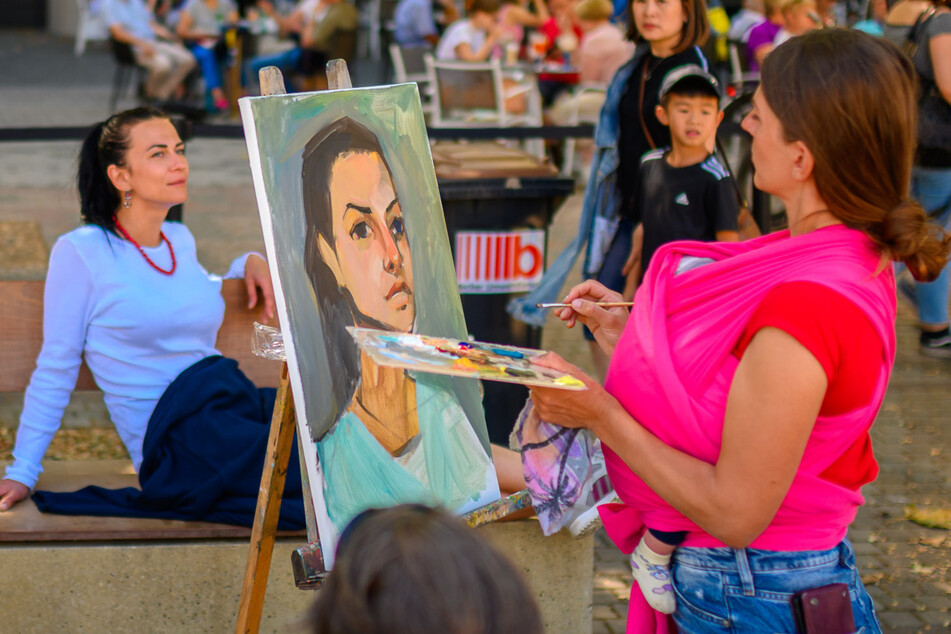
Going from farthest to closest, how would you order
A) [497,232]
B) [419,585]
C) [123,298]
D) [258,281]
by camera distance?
[497,232], [258,281], [123,298], [419,585]

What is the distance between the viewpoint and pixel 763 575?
5.42ft

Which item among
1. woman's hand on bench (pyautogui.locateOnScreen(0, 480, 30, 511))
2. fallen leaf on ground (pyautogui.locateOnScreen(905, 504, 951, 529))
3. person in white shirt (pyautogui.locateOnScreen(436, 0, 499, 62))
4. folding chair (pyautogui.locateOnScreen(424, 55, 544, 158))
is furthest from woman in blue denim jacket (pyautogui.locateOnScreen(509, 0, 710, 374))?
person in white shirt (pyautogui.locateOnScreen(436, 0, 499, 62))

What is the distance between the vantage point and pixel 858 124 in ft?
4.99

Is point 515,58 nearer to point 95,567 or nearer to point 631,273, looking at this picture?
point 631,273

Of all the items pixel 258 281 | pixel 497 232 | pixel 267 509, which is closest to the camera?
pixel 267 509

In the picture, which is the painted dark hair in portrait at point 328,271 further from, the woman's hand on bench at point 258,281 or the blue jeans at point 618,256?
the blue jeans at point 618,256

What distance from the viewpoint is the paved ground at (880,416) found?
→ 3.50 m

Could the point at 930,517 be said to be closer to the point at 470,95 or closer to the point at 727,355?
the point at 727,355

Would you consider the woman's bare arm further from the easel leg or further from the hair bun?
the easel leg

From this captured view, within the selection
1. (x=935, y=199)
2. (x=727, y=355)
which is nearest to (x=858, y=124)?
(x=727, y=355)

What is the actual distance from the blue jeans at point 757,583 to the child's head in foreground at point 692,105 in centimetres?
248

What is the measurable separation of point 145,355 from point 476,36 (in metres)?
8.43

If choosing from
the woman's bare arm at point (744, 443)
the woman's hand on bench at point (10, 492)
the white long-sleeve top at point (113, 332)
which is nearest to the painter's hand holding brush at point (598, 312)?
the woman's bare arm at point (744, 443)

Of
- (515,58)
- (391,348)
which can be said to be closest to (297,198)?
(391,348)
